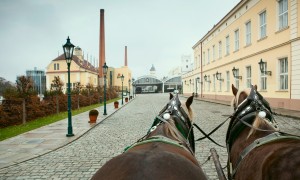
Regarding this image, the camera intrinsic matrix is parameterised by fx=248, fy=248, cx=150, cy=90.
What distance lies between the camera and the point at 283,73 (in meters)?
16.3

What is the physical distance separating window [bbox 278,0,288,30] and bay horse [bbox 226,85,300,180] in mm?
14965

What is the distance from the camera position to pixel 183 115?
314 cm

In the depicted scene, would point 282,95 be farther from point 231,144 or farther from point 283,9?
point 231,144

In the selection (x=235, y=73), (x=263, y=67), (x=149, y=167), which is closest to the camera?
(x=149, y=167)

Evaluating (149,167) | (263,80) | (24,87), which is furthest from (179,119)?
(263,80)

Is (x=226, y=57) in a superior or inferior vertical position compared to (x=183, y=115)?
superior

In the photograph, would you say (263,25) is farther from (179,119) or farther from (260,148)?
(260,148)

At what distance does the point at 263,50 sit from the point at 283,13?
10.4 ft

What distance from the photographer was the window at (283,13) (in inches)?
628

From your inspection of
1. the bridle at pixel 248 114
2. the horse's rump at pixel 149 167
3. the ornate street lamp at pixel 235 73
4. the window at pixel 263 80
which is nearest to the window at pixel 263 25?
the window at pixel 263 80

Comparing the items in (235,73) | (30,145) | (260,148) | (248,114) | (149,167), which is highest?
(235,73)

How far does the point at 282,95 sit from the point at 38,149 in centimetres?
1489

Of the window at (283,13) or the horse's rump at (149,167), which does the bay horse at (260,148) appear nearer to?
the horse's rump at (149,167)

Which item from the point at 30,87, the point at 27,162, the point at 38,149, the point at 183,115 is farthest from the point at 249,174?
the point at 30,87
